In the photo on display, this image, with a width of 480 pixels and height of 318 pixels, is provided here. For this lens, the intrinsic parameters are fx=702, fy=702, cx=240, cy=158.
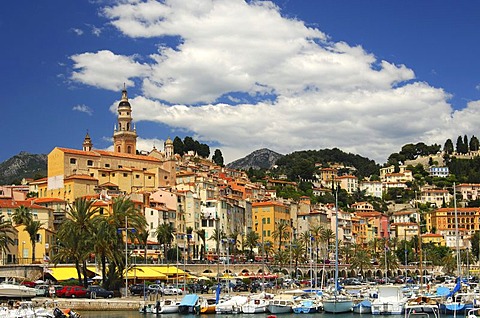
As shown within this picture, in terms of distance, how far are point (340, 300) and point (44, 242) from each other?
45.6m

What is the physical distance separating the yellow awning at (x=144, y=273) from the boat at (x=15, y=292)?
517 inches

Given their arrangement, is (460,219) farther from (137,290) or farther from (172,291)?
(137,290)

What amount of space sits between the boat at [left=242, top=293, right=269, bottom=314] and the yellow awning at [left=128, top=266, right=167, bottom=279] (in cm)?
1664

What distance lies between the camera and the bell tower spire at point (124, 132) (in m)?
152

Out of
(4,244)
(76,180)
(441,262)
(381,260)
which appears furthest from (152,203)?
(441,262)

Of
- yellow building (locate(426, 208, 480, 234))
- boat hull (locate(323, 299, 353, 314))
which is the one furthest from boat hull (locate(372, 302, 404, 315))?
yellow building (locate(426, 208, 480, 234))

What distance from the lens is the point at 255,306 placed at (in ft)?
193

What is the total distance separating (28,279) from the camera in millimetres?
72375

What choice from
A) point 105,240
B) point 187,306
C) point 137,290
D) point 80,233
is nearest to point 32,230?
point 80,233

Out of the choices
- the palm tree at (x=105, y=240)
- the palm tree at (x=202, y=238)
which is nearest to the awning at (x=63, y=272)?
the palm tree at (x=105, y=240)

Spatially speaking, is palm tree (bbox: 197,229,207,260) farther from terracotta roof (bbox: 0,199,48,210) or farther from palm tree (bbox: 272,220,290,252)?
terracotta roof (bbox: 0,199,48,210)

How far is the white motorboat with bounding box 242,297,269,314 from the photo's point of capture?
192ft

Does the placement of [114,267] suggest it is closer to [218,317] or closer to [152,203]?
[218,317]

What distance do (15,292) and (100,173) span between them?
69.2 meters
